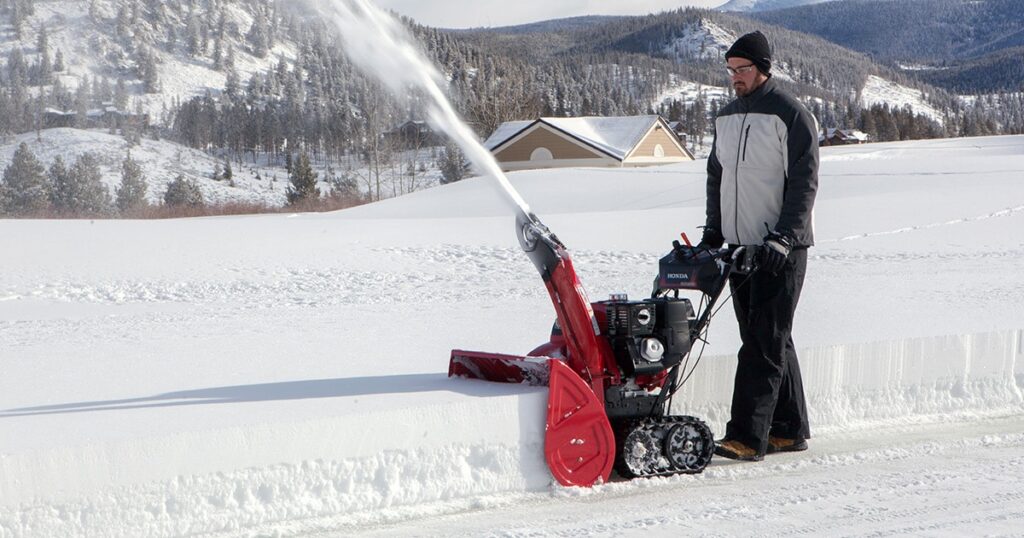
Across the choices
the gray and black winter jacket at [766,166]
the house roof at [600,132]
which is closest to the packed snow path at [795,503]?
the gray and black winter jacket at [766,166]

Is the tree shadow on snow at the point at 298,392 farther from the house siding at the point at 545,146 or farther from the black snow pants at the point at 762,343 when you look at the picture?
the house siding at the point at 545,146

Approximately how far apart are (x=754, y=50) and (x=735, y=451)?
5.50 feet

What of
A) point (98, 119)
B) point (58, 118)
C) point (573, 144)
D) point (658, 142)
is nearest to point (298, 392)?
point (573, 144)

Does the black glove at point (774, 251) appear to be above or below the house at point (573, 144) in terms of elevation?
Result: below

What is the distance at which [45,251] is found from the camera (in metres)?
14.3

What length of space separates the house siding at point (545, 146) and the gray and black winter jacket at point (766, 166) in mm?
45515

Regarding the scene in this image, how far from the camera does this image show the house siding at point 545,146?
165 ft

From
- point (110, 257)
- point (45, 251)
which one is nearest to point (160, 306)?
point (110, 257)

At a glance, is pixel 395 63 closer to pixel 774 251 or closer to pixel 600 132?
pixel 774 251

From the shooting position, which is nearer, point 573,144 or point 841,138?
point 573,144

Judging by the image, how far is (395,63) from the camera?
4141 mm

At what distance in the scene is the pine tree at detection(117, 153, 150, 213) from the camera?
7038cm

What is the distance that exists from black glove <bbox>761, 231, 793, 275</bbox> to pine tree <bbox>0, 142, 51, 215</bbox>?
6454cm

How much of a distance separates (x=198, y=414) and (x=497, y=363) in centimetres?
118
